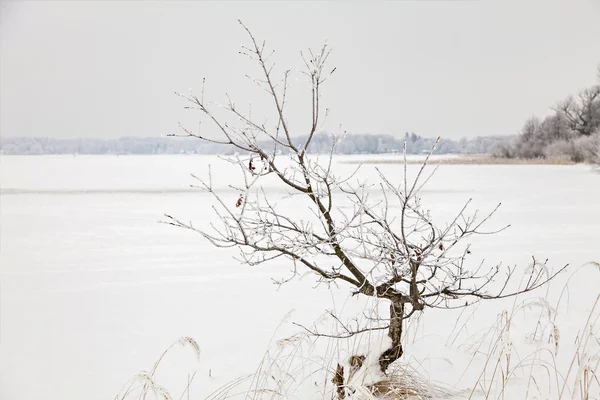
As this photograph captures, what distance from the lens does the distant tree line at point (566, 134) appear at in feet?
28.7

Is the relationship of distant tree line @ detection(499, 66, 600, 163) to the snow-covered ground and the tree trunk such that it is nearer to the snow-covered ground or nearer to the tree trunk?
the snow-covered ground

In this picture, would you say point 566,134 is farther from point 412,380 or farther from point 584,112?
point 412,380

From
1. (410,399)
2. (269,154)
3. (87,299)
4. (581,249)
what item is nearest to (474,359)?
(410,399)

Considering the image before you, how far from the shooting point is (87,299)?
2.97m

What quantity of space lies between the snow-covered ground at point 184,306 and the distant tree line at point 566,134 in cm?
285

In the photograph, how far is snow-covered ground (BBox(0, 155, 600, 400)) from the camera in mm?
2020

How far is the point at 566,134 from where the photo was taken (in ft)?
34.3

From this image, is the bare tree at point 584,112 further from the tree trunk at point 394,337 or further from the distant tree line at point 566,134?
the tree trunk at point 394,337

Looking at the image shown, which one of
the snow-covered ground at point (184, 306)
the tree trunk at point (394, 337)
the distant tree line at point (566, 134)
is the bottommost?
the snow-covered ground at point (184, 306)

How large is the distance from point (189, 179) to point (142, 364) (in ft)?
31.5

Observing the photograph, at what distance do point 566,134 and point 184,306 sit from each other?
9.86m

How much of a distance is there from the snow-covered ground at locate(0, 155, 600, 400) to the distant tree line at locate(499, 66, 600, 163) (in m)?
2.85

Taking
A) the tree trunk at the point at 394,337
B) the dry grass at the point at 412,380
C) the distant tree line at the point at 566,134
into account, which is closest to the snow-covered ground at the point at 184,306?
the dry grass at the point at 412,380

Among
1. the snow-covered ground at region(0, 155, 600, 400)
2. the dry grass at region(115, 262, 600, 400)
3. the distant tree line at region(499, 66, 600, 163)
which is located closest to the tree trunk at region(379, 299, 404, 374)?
the dry grass at region(115, 262, 600, 400)
